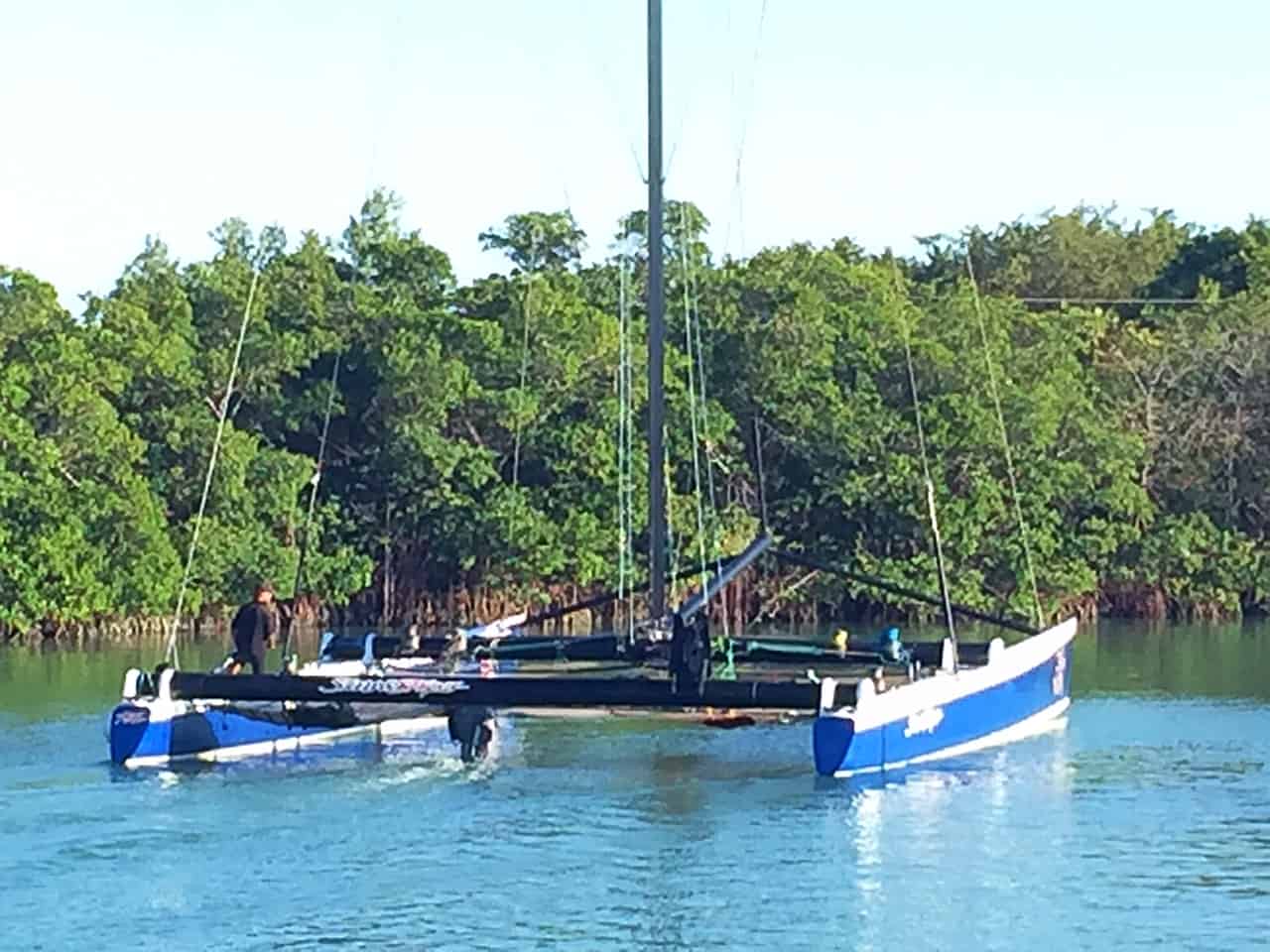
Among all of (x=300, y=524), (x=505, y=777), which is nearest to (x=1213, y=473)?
(x=300, y=524)

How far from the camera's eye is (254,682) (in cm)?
2488

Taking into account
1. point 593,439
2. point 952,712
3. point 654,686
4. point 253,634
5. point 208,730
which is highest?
point 593,439

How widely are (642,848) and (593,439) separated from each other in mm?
35018

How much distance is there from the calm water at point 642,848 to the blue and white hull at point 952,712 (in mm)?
323

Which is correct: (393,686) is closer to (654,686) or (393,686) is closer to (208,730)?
(208,730)

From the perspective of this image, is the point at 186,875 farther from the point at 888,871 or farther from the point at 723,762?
the point at 723,762

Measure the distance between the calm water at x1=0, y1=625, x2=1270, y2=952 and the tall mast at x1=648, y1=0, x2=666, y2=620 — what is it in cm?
229

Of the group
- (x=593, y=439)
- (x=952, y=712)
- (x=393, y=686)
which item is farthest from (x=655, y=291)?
(x=593, y=439)

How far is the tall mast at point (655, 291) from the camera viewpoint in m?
27.7

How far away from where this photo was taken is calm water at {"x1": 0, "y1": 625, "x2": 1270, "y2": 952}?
692 inches

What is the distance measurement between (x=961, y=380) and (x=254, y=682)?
3430 centimetres

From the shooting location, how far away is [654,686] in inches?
952

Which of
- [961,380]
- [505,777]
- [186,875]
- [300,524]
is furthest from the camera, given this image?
[961,380]

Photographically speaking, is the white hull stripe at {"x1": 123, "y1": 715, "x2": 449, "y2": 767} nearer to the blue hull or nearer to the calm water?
the blue hull
